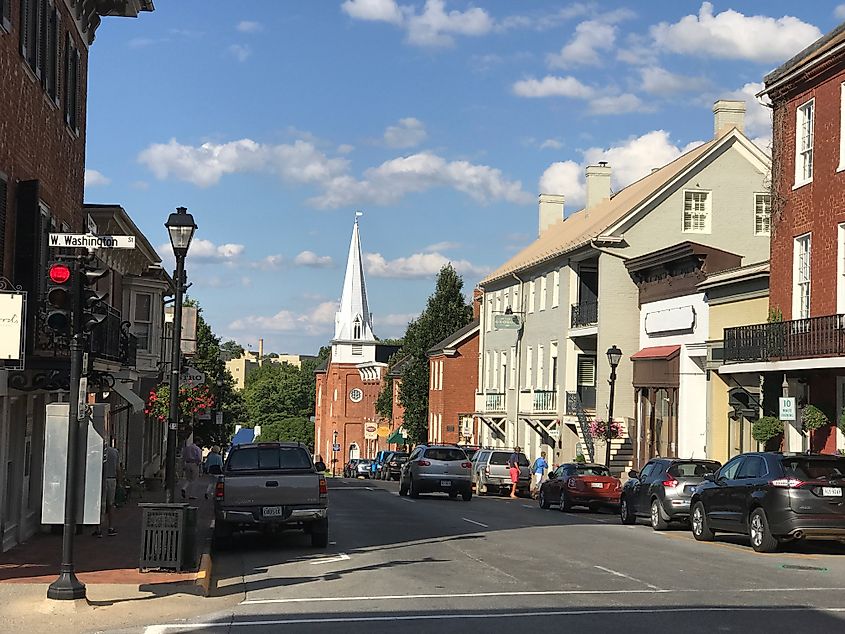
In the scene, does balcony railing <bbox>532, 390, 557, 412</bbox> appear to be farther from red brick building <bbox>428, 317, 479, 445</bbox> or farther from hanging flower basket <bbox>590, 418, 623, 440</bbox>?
red brick building <bbox>428, 317, 479, 445</bbox>

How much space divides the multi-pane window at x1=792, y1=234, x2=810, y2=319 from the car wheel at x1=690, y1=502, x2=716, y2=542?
9541 millimetres

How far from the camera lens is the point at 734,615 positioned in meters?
12.8

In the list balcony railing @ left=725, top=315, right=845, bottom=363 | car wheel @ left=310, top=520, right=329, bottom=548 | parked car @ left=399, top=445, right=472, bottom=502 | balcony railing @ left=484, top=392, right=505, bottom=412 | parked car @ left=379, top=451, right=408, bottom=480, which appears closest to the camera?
car wheel @ left=310, top=520, right=329, bottom=548

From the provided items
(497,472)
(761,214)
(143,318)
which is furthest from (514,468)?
(143,318)

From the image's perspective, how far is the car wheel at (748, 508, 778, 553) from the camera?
66.7 ft

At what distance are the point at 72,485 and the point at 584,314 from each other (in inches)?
1576

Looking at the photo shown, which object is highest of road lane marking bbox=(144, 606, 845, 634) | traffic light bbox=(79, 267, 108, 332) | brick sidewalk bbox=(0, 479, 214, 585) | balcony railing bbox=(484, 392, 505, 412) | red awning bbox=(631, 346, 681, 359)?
red awning bbox=(631, 346, 681, 359)

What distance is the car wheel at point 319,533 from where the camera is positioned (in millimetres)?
20484

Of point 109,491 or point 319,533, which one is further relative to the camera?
point 109,491

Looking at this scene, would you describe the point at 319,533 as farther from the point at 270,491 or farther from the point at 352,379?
the point at 352,379

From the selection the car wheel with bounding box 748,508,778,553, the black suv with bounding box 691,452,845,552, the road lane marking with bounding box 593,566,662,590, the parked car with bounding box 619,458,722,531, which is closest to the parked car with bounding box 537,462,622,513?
the parked car with bounding box 619,458,722,531

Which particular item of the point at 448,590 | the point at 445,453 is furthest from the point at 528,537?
the point at 445,453

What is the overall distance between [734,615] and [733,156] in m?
38.2

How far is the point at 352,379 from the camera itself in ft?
398
